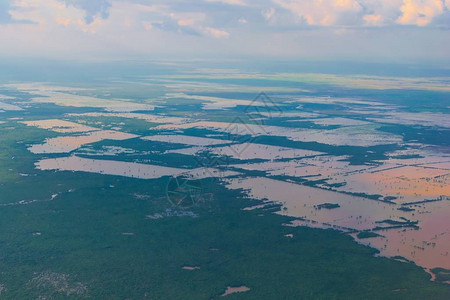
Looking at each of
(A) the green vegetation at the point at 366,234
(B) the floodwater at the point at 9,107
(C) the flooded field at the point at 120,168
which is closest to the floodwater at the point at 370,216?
(A) the green vegetation at the point at 366,234

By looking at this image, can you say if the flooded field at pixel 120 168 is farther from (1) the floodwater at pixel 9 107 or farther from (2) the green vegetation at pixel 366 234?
(1) the floodwater at pixel 9 107

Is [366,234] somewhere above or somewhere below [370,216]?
below

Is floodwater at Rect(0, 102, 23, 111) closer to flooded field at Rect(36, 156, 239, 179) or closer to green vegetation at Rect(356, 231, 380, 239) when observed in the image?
flooded field at Rect(36, 156, 239, 179)

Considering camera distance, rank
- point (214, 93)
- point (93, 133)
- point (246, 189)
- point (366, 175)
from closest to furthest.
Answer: point (246, 189) → point (366, 175) → point (93, 133) → point (214, 93)

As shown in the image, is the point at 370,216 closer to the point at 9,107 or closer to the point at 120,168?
the point at 120,168

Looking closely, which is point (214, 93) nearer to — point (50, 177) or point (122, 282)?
point (50, 177)

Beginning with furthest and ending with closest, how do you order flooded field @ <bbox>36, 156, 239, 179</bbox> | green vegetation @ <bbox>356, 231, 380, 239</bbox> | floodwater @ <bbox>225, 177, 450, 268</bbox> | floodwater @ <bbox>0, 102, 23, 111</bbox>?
floodwater @ <bbox>0, 102, 23, 111</bbox> → flooded field @ <bbox>36, 156, 239, 179</bbox> → green vegetation @ <bbox>356, 231, 380, 239</bbox> → floodwater @ <bbox>225, 177, 450, 268</bbox>

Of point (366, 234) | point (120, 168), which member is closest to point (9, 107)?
point (120, 168)

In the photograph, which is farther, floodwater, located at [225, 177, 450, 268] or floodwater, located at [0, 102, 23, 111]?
floodwater, located at [0, 102, 23, 111]

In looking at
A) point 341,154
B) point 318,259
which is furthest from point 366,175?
point 318,259

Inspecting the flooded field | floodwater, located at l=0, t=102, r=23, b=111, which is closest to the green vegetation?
the flooded field

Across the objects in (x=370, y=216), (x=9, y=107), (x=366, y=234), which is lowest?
(x=366, y=234)
